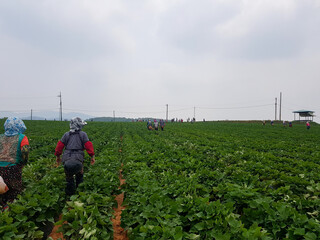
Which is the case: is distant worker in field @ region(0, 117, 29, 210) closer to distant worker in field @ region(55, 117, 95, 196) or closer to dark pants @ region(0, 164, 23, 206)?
dark pants @ region(0, 164, 23, 206)

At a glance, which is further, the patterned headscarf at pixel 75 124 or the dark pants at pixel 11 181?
the patterned headscarf at pixel 75 124

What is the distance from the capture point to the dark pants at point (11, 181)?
13.1 ft

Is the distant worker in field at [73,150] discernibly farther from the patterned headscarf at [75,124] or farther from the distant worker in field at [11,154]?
the distant worker in field at [11,154]

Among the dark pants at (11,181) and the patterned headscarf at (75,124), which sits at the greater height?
the patterned headscarf at (75,124)

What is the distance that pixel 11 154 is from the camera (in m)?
4.02

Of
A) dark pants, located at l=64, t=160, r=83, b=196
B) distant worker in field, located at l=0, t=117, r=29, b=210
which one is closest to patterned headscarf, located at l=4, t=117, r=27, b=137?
distant worker in field, located at l=0, t=117, r=29, b=210

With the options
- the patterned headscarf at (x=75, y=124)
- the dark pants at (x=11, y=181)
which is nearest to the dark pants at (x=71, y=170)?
the patterned headscarf at (x=75, y=124)

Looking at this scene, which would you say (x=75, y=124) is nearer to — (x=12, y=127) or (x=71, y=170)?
(x=71, y=170)

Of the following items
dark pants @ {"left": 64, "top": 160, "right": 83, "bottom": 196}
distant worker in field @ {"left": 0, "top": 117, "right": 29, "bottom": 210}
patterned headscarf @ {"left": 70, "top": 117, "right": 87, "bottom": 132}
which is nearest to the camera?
distant worker in field @ {"left": 0, "top": 117, "right": 29, "bottom": 210}

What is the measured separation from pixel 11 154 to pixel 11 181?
23.2 inches

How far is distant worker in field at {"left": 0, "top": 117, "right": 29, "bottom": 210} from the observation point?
4.00m

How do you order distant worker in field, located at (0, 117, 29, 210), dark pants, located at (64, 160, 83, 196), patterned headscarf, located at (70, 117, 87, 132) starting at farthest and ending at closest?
patterned headscarf, located at (70, 117, 87, 132) < dark pants, located at (64, 160, 83, 196) < distant worker in field, located at (0, 117, 29, 210)

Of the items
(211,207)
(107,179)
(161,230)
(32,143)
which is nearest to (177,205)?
(211,207)

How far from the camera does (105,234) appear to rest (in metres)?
3.24
